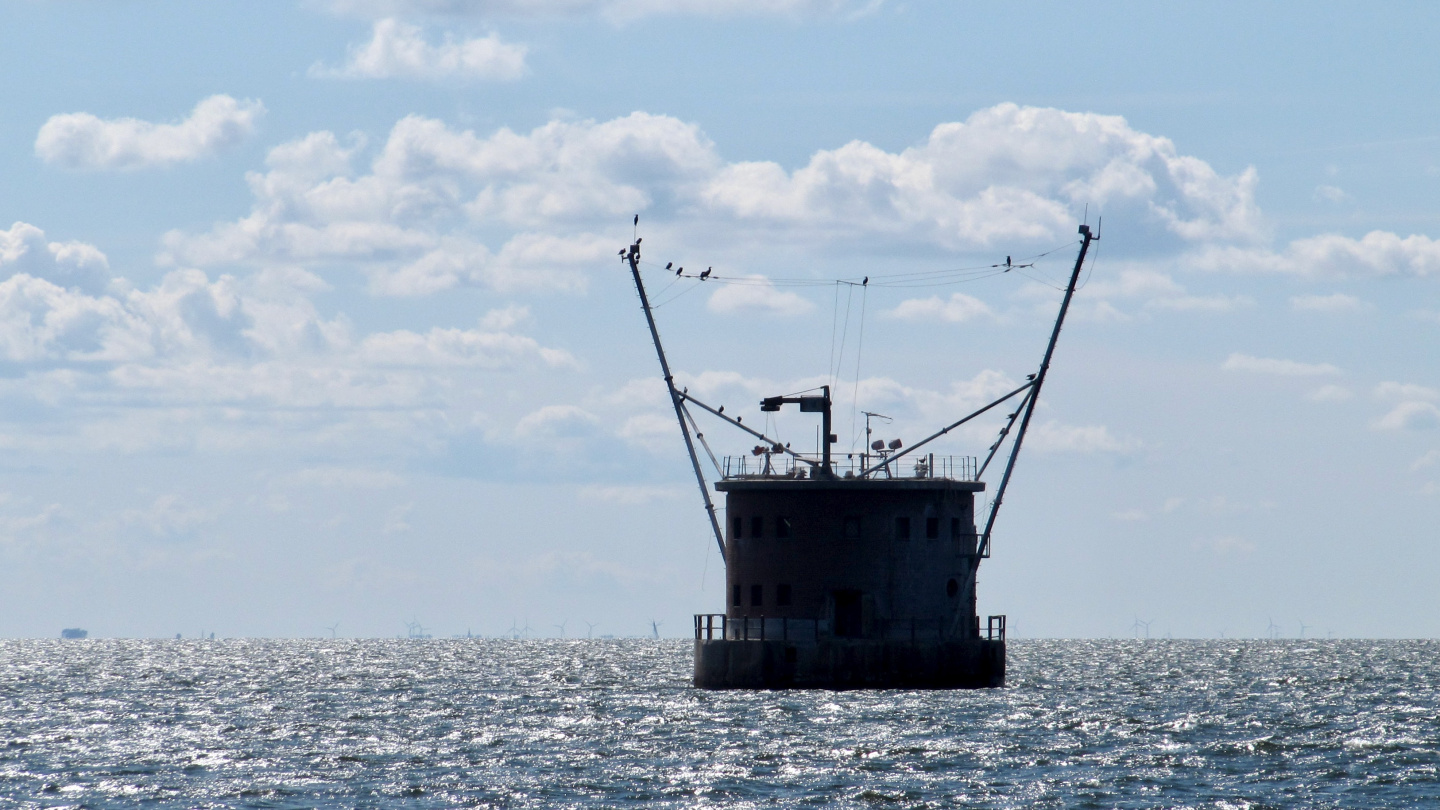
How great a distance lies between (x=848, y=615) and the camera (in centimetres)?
6562

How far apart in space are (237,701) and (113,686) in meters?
22.7

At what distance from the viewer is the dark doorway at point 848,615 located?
6544 cm

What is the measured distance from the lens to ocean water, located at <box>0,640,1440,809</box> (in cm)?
4384

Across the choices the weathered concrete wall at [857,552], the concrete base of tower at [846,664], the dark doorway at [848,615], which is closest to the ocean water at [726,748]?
the concrete base of tower at [846,664]

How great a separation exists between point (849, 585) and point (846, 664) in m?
2.49

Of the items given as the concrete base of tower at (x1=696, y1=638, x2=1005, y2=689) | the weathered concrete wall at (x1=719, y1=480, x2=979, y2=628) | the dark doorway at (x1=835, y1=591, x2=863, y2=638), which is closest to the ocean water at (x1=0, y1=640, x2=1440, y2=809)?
the concrete base of tower at (x1=696, y1=638, x2=1005, y2=689)

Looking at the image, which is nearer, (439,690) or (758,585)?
(758,585)

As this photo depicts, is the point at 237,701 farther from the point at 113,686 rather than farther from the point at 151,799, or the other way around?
the point at 151,799

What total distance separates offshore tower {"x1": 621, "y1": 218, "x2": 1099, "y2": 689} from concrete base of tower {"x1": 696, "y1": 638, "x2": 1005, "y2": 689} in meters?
0.03

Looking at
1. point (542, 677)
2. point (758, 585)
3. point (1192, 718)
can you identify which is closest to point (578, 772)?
point (758, 585)

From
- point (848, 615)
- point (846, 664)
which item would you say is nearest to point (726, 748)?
point (846, 664)

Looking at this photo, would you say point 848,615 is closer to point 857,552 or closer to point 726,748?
point 857,552

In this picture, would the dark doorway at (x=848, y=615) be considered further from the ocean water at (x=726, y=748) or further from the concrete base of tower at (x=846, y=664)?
the ocean water at (x=726, y=748)

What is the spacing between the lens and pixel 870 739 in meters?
54.5
